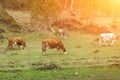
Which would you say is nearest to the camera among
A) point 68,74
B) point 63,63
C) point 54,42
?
point 68,74

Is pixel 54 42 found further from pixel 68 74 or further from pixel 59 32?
pixel 59 32

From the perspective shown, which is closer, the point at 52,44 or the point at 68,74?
the point at 68,74

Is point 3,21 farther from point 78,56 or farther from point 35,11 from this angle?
point 78,56

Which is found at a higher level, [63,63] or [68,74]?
[63,63]

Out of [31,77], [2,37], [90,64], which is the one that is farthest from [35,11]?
[31,77]

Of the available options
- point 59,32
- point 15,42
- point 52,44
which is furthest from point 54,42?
point 59,32

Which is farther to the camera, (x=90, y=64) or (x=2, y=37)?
(x=2, y=37)

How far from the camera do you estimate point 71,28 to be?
49438 millimetres

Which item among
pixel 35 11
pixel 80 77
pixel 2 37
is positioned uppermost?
pixel 35 11

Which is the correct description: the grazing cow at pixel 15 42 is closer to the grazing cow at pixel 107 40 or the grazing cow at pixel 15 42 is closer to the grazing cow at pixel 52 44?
the grazing cow at pixel 52 44

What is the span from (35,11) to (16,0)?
12.3m

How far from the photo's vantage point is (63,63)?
91.6ft

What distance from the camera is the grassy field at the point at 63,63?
24641mm

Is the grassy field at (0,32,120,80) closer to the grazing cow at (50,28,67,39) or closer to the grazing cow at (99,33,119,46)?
the grazing cow at (99,33,119,46)
